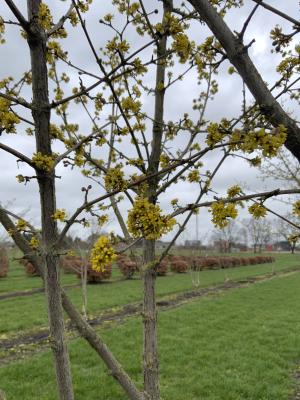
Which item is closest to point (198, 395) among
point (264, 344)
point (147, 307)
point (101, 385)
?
point (101, 385)

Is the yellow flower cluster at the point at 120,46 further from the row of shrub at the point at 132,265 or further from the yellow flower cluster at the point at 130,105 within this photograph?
the row of shrub at the point at 132,265

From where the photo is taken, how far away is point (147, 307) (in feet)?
9.08

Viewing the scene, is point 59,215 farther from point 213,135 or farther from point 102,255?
point 213,135

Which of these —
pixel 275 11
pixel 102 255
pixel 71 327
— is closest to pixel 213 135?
pixel 275 11

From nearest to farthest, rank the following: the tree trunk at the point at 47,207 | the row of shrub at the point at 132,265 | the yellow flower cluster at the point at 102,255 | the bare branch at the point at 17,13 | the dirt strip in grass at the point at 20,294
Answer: the yellow flower cluster at the point at 102,255, the bare branch at the point at 17,13, the tree trunk at the point at 47,207, the dirt strip in grass at the point at 20,294, the row of shrub at the point at 132,265

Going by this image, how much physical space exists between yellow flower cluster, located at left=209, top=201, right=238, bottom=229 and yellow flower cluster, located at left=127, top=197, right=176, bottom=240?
24 centimetres

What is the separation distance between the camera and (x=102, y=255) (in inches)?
54.2

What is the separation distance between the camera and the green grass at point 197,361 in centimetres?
657

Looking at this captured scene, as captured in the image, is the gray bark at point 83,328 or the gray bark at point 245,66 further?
the gray bark at point 83,328

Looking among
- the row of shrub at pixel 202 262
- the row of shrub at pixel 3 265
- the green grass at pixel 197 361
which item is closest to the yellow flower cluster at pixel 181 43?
the green grass at pixel 197 361

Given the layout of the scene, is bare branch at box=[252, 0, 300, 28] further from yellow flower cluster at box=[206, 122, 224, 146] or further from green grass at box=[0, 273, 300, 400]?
green grass at box=[0, 273, 300, 400]

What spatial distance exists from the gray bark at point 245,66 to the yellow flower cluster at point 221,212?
31 centimetres

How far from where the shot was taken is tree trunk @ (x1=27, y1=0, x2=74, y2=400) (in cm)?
162

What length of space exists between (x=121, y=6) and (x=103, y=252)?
99.5 inches
